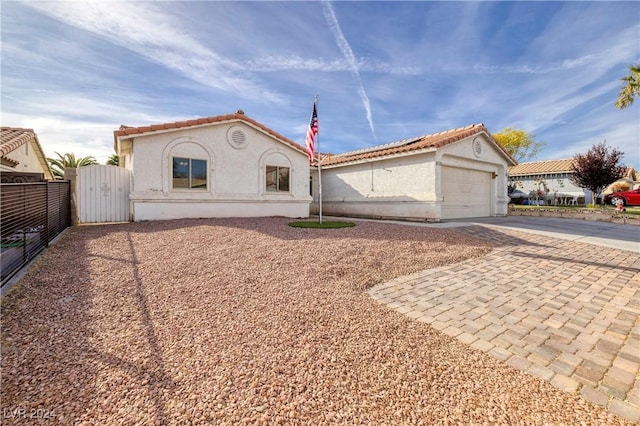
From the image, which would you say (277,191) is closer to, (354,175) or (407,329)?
(354,175)

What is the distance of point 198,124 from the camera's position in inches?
452

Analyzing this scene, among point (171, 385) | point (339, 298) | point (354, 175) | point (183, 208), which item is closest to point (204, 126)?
point (183, 208)

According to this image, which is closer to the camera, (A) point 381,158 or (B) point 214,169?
(B) point 214,169

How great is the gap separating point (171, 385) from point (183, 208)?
10.5 m

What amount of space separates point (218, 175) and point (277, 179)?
2.85m

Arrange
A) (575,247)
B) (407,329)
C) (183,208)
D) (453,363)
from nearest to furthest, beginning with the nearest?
1. (453,363)
2. (407,329)
3. (575,247)
4. (183,208)

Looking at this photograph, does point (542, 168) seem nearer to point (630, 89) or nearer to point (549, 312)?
point (630, 89)

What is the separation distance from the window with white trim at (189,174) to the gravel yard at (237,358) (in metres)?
6.90

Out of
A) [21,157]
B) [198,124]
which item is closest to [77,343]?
[198,124]

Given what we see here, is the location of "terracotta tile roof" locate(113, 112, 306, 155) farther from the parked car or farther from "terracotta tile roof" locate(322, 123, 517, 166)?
the parked car

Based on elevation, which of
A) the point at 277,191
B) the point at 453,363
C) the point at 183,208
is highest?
the point at 277,191

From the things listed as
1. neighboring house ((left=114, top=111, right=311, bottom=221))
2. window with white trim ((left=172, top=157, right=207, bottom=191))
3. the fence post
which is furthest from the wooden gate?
window with white trim ((left=172, top=157, right=207, bottom=191))

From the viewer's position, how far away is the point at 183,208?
37.9 ft

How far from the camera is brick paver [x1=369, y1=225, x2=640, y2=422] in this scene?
8.29 ft
